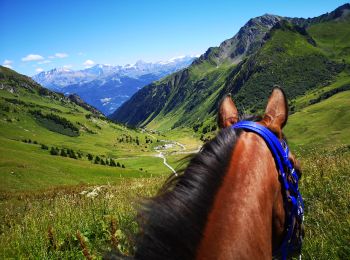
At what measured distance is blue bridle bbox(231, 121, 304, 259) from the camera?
2850 mm

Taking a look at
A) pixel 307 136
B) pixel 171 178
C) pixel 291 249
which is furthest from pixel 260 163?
pixel 307 136

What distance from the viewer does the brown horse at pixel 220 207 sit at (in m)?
2.14

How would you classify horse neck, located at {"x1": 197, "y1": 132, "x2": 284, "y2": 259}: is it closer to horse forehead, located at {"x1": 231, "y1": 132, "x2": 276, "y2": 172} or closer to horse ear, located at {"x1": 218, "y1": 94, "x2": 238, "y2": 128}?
horse forehead, located at {"x1": 231, "y1": 132, "x2": 276, "y2": 172}

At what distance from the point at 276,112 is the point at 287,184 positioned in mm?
585

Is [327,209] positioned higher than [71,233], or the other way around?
[327,209]

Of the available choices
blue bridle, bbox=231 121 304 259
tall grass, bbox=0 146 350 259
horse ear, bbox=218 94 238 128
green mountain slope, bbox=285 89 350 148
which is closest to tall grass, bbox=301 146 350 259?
tall grass, bbox=0 146 350 259

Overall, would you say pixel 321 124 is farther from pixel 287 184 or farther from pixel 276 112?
pixel 287 184

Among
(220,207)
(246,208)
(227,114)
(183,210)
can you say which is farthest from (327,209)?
(183,210)

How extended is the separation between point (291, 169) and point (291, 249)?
2.48ft

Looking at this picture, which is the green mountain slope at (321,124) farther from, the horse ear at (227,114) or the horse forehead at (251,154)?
the horse forehead at (251,154)

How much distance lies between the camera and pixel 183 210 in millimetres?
2230

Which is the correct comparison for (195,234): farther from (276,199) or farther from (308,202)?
(308,202)

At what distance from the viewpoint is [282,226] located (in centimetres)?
296

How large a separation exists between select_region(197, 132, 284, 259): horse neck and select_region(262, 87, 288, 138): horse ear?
0.29 metres
